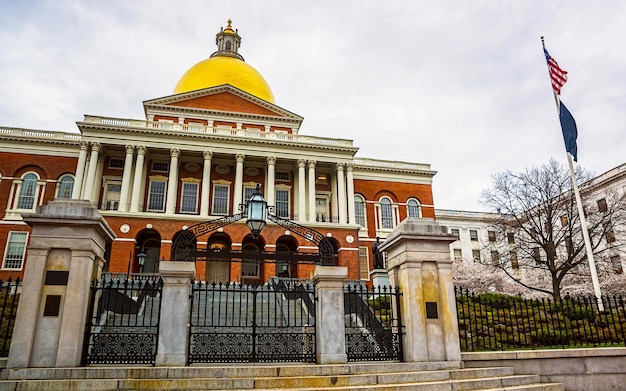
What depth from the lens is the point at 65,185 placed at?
3941cm

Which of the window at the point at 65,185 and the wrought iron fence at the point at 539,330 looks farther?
the window at the point at 65,185

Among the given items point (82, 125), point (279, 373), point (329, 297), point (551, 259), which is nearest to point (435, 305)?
point (329, 297)

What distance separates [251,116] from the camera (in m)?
45.6

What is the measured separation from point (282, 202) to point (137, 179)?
12670 mm

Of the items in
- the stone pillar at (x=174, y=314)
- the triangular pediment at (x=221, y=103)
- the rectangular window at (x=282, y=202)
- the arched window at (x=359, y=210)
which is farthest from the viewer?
the arched window at (x=359, y=210)

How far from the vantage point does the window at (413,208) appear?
45.8m

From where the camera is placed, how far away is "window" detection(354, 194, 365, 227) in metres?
44.4

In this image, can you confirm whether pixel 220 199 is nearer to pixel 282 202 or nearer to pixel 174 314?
pixel 282 202

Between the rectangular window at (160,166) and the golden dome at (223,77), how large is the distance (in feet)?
34.1

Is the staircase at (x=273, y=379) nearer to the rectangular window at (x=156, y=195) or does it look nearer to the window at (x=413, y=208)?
the rectangular window at (x=156, y=195)

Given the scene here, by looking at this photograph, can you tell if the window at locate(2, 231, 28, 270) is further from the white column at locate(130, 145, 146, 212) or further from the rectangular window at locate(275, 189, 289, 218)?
the rectangular window at locate(275, 189, 289, 218)

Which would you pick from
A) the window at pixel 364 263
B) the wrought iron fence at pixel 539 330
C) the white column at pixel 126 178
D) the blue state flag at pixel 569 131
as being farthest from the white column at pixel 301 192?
the wrought iron fence at pixel 539 330

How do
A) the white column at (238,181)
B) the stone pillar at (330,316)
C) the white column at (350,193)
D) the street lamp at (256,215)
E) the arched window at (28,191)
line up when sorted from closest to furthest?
the stone pillar at (330,316)
the street lamp at (256,215)
the arched window at (28,191)
the white column at (238,181)
the white column at (350,193)

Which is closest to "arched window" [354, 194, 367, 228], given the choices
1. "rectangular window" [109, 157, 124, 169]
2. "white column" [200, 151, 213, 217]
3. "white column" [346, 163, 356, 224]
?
"white column" [346, 163, 356, 224]
